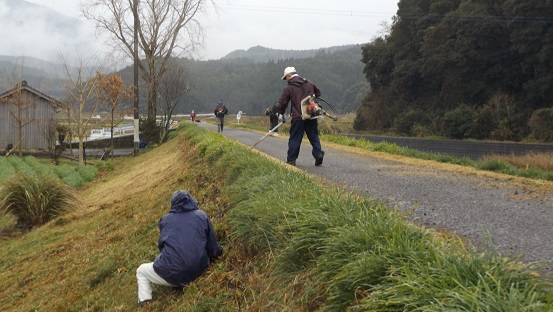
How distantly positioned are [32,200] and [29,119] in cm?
2425

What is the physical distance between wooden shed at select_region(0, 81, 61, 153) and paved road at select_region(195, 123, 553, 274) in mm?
28567

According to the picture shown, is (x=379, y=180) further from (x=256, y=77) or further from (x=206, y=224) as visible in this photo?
(x=256, y=77)

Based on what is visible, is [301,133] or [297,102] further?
[301,133]

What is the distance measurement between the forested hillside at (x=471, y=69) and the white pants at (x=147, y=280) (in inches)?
1211

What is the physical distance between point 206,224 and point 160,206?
4.66 m

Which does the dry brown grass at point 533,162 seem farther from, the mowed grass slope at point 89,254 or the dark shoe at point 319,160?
the mowed grass slope at point 89,254

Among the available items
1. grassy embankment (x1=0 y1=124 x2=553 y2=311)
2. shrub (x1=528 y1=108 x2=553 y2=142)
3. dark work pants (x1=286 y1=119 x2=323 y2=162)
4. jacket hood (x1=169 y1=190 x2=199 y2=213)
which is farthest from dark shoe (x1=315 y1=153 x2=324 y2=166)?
shrub (x1=528 y1=108 x2=553 y2=142)

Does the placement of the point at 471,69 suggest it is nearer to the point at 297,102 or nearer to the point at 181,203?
the point at 297,102

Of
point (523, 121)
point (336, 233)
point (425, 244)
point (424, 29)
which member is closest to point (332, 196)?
point (336, 233)

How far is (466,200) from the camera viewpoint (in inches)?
247

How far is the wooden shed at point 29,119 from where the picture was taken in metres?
33.8

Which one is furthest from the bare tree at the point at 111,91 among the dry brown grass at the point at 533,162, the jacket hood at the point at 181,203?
the jacket hood at the point at 181,203

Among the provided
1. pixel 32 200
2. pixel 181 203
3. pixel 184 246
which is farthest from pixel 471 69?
pixel 184 246

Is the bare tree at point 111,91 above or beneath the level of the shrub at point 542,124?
above
